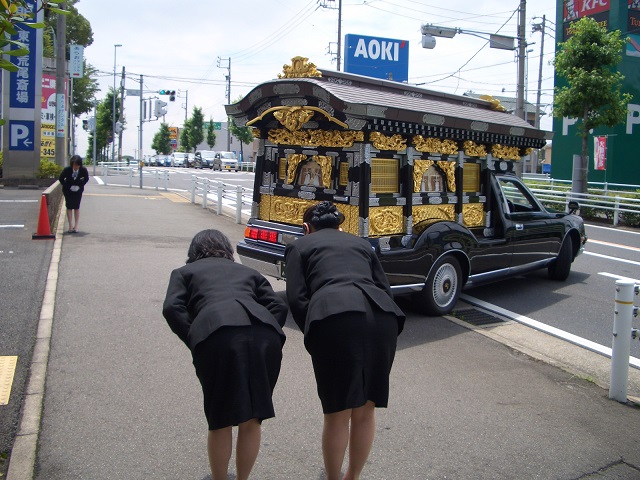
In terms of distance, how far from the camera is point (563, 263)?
1029 centimetres

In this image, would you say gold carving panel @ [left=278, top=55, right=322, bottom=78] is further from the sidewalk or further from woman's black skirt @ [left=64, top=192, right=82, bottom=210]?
woman's black skirt @ [left=64, top=192, right=82, bottom=210]

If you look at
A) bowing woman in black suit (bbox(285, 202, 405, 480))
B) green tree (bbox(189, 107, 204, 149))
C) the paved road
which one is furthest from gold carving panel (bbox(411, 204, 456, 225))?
green tree (bbox(189, 107, 204, 149))

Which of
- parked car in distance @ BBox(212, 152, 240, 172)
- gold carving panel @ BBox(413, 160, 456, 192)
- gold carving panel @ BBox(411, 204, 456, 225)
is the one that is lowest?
gold carving panel @ BBox(411, 204, 456, 225)

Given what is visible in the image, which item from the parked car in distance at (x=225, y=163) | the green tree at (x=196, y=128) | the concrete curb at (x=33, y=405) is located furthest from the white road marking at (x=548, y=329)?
the green tree at (x=196, y=128)

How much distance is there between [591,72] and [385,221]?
53.0 ft

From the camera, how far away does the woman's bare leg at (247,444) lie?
11.1 ft

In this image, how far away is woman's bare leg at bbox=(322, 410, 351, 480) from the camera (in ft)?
11.7

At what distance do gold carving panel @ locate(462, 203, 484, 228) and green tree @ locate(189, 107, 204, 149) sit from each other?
83.1 meters

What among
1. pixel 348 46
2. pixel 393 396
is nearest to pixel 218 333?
pixel 393 396

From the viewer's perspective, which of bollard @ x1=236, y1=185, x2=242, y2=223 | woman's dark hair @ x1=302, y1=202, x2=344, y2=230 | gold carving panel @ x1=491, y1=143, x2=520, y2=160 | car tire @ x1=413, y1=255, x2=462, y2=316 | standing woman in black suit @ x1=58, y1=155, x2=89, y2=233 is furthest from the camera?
bollard @ x1=236, y1=185, x2=242, y2=223

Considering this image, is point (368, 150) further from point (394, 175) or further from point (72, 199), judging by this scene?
point (72, 199)

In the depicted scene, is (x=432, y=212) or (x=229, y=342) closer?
(x=229, y=342)

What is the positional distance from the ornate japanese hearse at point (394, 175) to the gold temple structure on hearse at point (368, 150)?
2 cm

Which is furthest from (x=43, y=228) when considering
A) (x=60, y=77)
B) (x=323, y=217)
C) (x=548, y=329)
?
(x=60, y=77)
